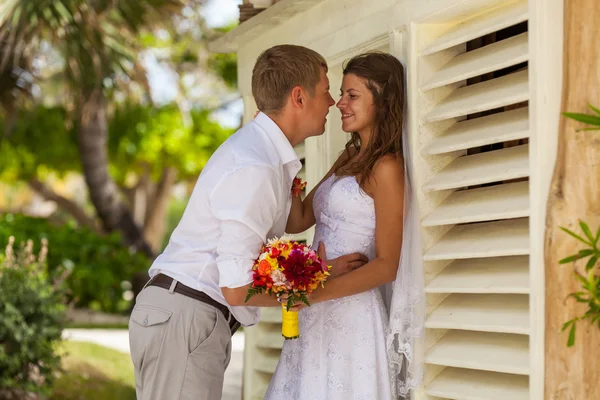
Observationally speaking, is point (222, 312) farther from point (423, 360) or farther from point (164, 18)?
point (164, 18)

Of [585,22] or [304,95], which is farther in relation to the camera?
[304,95]

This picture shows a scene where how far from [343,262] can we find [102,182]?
10825 mm

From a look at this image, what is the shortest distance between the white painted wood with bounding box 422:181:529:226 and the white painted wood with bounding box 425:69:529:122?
295 mm

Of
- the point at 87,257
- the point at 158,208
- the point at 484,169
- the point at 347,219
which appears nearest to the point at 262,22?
the point at 347,219

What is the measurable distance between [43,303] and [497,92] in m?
4.88

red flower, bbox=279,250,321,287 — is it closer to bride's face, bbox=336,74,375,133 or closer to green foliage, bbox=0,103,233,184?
bride's face, bbox=336,74,375,133

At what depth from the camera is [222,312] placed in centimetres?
343

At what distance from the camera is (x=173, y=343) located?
3344 mm

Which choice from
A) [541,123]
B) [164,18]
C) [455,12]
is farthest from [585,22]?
[164,18]

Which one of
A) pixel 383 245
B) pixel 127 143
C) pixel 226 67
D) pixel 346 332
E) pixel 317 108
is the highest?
pixel 226 67

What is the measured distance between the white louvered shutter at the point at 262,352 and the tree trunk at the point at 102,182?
793 cm

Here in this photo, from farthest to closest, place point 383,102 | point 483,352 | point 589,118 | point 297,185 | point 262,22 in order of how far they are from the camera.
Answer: point 262,22, point 297,185, point 383,102, point 483,352, point 589,118

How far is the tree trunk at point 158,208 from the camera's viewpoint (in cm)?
2242

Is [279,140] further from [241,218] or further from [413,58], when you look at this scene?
[413,58]
